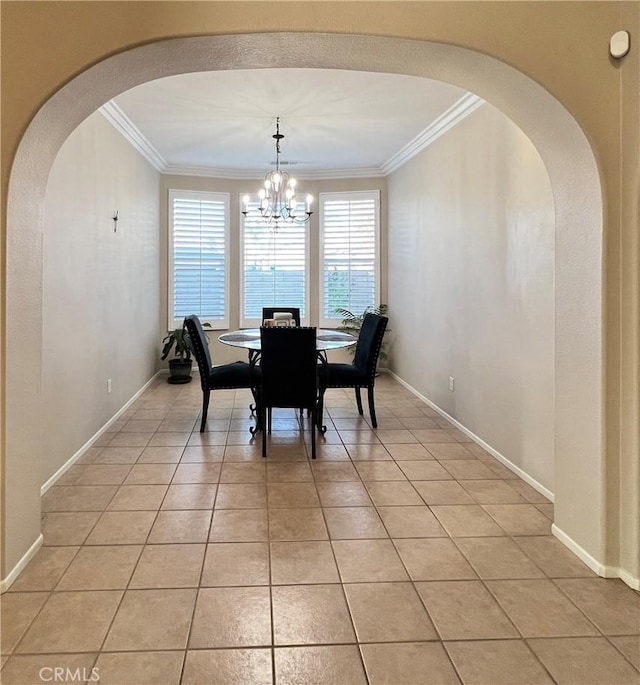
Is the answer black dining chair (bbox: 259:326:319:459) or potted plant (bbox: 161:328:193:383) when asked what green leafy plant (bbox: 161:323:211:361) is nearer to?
potted plant (bbox: 161:328:193:383)

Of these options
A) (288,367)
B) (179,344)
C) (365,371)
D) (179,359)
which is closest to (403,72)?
(288,367)

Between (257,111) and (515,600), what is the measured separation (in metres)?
4.09

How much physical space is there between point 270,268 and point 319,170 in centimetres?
144

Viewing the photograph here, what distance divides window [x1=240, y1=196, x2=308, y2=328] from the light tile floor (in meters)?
3.66

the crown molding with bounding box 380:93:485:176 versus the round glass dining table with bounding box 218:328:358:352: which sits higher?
the crown molding with bounding box 380:93:485:176

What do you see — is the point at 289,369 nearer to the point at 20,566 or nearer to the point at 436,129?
the point at 20,566

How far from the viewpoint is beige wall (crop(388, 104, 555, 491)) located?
3.04 m

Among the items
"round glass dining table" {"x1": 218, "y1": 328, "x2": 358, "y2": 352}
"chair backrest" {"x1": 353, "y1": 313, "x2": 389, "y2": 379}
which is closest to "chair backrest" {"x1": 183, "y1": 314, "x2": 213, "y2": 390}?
"round glass dining table" {"x1": 218, "y1": 328, "x2": 358, "y2": 352}

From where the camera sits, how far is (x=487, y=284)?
12.3 ft

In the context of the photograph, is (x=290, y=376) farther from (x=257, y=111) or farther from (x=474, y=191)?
(x=257, y=111)

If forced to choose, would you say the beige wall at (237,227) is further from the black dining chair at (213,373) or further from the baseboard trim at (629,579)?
the baseboard trim at (629,579)

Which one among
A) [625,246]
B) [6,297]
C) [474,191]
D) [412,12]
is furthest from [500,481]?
[6,297]

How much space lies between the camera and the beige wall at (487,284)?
3045 mm

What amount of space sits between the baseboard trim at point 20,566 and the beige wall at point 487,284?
8.78 ft
